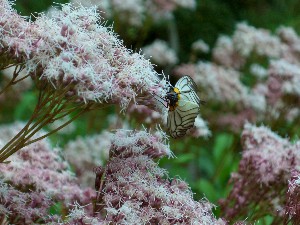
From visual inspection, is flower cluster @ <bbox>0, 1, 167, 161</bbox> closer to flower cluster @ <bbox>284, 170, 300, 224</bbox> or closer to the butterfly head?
the butterfly head

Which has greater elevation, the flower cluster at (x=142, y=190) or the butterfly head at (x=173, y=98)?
the butterfly head at (x=173, y=98)

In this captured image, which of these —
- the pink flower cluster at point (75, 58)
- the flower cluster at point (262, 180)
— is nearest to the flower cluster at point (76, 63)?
the pink flower cluster at point (75, 58)

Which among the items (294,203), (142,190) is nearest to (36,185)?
(142,190)

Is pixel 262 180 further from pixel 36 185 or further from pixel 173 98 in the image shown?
pixel 36 185

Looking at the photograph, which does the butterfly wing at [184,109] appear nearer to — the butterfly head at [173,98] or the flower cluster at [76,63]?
the butterfly head at [173,98]

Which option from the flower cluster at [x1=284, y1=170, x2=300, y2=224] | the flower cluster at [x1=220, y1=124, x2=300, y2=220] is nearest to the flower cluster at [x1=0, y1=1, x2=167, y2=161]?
the flower cluster at [x1=284, y1=170, x2=300, y2=224]

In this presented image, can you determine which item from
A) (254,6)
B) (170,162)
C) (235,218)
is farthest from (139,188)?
(254,6)

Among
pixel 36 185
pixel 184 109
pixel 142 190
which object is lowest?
pixel 142 190
